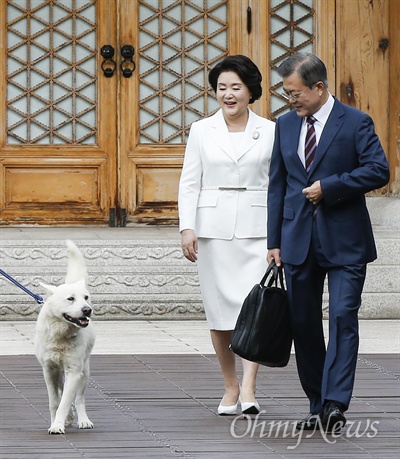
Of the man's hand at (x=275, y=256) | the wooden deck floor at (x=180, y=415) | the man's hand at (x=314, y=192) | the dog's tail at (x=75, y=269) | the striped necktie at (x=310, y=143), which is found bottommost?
the wooden deck floor at (x=180, y=415)

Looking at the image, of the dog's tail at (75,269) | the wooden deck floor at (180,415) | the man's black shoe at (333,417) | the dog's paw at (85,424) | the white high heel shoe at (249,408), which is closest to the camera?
the wooden deck floor at (180,415)

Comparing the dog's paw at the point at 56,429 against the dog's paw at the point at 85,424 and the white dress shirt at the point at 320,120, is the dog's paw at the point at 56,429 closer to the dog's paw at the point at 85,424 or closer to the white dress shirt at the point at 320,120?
the dog's paw at the point at 85,424

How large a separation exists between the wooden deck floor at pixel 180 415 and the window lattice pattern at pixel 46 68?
5.11 metres

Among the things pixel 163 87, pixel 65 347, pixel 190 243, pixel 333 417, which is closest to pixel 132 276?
pixel 163 87

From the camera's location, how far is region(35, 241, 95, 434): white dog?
7.50 m

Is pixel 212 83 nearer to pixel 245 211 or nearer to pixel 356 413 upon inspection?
pixel 245 211

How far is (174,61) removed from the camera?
15.0m

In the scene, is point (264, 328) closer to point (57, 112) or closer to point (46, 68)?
point (57, 112)

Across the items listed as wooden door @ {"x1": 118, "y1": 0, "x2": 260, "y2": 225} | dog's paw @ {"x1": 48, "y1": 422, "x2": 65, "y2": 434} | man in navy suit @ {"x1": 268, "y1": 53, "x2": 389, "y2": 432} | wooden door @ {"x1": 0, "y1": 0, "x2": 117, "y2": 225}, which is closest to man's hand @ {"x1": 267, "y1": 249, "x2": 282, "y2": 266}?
man in navy suit @ {"x1": 268, "y1": 53, "x2": 389, "y2": 432}

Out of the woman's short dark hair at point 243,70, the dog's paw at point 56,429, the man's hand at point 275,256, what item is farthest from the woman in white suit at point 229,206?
the dog's paw at point 56,429

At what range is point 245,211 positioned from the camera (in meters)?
8.26

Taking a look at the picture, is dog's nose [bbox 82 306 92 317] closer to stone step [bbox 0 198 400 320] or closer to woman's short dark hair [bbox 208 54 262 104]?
woman's short dark hair [bbox 208 54 262 104]

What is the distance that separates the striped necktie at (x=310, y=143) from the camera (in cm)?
768

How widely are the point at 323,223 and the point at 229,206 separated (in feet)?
2.70
